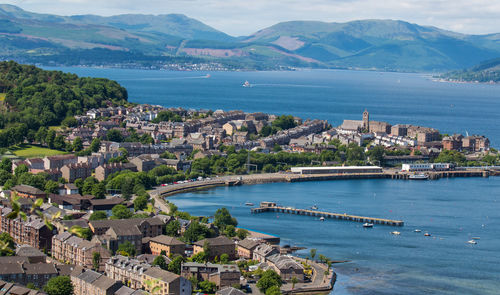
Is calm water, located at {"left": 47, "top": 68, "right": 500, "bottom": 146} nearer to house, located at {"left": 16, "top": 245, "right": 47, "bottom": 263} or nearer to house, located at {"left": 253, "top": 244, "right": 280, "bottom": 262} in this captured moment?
house, located at {"left": 253, "top": 244, "right": 280, "bottom": 262}

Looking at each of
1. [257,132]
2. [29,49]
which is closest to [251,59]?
[29,49]

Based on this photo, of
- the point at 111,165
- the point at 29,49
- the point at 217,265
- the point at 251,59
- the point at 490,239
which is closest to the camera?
the point at 217,265

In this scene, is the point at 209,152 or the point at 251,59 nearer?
the point at 209,152

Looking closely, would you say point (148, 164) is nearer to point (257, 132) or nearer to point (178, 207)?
point (178, 207)

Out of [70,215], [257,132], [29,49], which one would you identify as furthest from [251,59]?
[70,215]

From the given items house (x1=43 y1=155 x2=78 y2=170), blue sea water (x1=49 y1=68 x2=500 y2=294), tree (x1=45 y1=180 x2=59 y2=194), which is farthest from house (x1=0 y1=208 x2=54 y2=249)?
house (x1=43 y1=155 x2=78 y2=170)

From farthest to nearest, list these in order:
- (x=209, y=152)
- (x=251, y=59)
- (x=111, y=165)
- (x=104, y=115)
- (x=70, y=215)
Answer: (x=251, y=59) < (x=104, y=115) < (x=209, y=152) < (x=111, y=165) < (x=70, y=215)

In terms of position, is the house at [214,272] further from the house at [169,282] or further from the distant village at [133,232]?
the house at [169,282]
